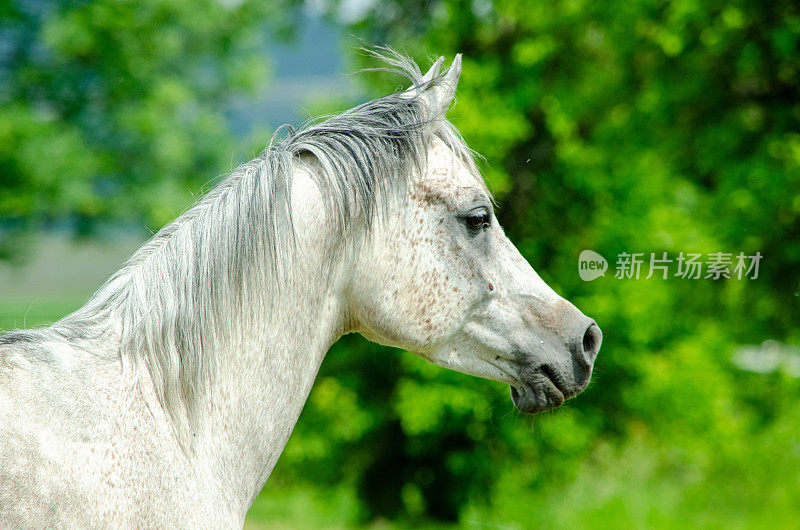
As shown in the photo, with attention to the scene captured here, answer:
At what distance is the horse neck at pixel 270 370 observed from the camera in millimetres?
1693

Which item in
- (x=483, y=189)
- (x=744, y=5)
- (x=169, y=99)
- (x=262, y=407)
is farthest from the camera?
(x=169, y=99)

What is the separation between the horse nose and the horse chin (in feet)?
0.37

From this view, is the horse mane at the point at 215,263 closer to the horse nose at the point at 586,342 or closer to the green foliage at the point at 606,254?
the horse nose at the point at 586,342

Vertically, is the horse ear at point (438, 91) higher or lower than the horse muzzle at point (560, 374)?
higher

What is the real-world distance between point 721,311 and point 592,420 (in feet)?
4.64

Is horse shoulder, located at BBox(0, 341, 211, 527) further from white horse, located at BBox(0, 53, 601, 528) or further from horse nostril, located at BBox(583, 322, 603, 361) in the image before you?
horse nostril, located at BBox(583, 322, 603, 361)

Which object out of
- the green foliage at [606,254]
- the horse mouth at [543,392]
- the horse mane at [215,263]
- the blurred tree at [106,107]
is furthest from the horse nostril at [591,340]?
the blurred tree at [106,107]

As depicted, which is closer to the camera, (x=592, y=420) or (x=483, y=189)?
(x=483, y=189)

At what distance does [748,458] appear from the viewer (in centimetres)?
805

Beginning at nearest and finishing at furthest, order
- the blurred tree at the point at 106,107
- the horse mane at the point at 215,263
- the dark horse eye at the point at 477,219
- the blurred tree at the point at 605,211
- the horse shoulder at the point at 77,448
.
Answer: the horse shoulder at the point at 77,448
the horse mane at the point at 215,263
the dark horse eye at the point at 477,219
the blurred tree at the point at 605,211
the blurred tree at the point at 106,107

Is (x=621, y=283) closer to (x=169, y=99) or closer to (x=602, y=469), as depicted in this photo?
(x=602, y=469)

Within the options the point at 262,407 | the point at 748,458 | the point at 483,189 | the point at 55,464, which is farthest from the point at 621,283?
the point at 55,464

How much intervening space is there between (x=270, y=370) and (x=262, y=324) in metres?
0.12

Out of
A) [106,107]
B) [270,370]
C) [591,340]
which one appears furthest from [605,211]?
[106,107]
